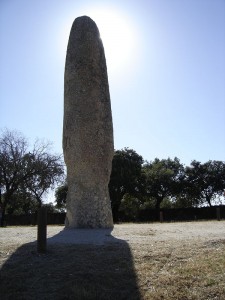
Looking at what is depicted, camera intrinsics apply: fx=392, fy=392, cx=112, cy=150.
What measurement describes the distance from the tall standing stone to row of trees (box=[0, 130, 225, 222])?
75.3 feet

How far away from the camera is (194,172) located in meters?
56.3

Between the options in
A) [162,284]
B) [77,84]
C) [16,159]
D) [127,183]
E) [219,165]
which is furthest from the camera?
[219,165]

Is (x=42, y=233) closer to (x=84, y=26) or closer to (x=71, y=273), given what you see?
(x=71, y=273)

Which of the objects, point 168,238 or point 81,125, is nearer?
point 168,238

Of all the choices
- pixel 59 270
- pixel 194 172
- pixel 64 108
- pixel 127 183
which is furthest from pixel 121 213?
A: pixel 59 270

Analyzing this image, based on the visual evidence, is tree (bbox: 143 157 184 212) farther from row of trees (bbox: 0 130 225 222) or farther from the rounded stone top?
the rounded stone top

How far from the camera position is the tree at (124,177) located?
4506cm

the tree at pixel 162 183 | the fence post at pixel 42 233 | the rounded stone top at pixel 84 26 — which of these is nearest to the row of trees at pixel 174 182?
the tree at pixel 162 183

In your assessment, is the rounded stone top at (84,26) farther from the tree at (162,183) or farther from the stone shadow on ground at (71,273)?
the tree at (162,183)

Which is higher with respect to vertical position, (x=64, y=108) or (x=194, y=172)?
(x=194, y=172)

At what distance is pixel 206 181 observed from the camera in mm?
55500

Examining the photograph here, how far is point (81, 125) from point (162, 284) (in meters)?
7.99

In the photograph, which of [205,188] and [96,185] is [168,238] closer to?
[96,185]

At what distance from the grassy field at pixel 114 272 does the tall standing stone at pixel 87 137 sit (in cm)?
448
